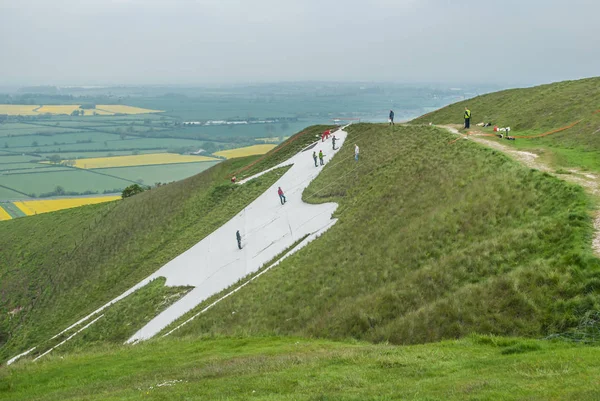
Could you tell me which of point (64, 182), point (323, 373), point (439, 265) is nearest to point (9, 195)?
point (64, 182)

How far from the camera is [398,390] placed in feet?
36.1

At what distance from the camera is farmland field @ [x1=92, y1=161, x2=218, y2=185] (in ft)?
417

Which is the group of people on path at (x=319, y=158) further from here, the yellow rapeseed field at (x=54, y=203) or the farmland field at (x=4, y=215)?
the farmland field at (x=4, y=215)

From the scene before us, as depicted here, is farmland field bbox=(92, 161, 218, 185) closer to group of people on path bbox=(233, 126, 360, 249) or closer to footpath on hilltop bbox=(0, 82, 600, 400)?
group of people on path bbox=(233, 126, 360, 249)

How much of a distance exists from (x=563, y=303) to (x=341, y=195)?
2693 centimetres

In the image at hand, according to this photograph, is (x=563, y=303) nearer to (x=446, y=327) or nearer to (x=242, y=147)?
(x=446, y=327)

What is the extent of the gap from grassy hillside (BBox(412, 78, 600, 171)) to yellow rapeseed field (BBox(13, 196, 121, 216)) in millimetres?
79238

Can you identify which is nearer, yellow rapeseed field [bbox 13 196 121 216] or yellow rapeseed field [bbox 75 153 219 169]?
yellow rapeseed field [bbox 13 196 121 216]

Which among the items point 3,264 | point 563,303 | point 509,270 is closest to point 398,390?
point 563,303

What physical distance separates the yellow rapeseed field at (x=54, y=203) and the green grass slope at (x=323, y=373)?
8991 cm

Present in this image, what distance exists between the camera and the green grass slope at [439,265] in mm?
14734

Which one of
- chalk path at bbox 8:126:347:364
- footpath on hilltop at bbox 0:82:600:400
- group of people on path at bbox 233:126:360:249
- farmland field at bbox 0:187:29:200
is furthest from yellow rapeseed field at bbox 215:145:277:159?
footpath on hilltop at bbox 0:82:600:400

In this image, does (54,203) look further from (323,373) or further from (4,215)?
(323,373)

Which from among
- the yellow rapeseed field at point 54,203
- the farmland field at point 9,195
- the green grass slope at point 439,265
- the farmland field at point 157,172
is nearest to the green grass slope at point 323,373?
the green grass slope at point 439,265
